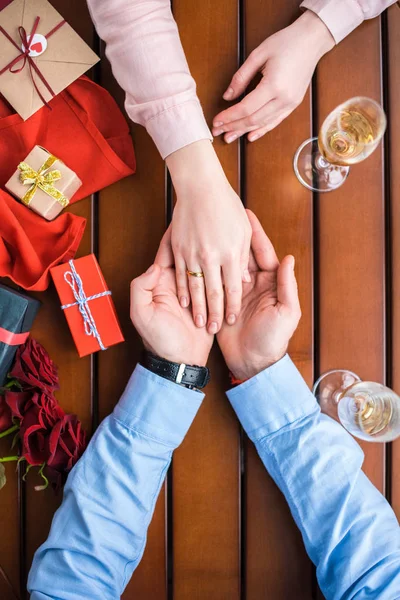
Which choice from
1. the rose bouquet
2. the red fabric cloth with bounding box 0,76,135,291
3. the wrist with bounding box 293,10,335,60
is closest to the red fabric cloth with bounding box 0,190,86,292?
the red fabric cloth with bounding box 0,76,135,291

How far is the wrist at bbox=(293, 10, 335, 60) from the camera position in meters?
0.80

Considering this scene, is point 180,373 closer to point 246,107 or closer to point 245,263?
point 245,263

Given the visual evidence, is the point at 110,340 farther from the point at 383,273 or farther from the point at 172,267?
the point at 383,273

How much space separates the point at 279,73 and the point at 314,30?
0.10 meters

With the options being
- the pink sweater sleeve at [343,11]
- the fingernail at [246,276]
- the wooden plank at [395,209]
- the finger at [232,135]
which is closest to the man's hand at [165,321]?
the fingernail at [246,276]

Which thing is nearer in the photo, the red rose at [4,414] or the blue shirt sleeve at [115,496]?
the blue shirt sleeve at [115,496]

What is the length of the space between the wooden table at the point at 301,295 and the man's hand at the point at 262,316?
0.05 m

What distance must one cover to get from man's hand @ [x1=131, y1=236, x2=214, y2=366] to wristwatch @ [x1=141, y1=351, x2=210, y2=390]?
0.04 ft

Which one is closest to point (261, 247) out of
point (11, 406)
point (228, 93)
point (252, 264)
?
point (252, 264)

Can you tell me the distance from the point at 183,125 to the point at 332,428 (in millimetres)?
511

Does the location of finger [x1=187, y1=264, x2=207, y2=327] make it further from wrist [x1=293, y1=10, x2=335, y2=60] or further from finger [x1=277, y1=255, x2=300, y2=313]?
wrist [x1=293, y1=10, x2=335, y2=60]

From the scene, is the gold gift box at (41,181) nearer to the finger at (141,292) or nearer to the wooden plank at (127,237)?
the wooden plank at (127,237)

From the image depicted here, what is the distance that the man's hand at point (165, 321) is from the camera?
2.54 feet

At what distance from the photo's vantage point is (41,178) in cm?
79
